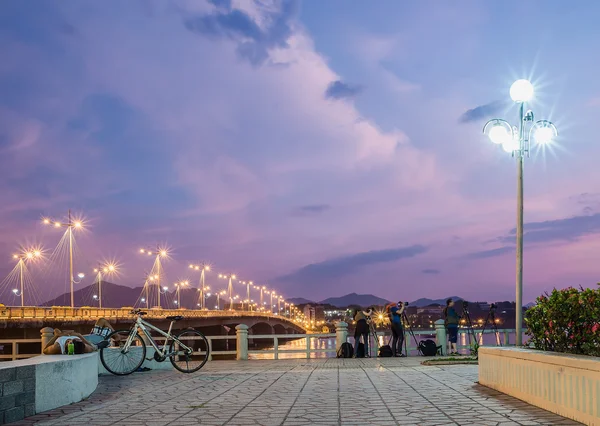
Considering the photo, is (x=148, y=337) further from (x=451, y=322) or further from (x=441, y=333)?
(x=451, y=322)

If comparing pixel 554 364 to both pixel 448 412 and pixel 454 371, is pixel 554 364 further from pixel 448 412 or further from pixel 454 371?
pixel 454 371

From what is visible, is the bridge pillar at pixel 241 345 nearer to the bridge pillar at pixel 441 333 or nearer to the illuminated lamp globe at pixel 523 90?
the bridge pillar at pixel 441 333

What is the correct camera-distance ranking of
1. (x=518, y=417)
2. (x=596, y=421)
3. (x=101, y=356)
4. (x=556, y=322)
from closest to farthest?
(x=596, y=421), (x=518, y=417), (x=556, y=322), (x=101, y=356)

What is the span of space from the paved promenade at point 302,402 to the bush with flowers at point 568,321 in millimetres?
975

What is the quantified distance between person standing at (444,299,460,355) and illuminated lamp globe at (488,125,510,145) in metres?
10.7

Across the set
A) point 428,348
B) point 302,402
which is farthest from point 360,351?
point 302,402

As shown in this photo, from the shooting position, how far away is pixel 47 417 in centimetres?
904

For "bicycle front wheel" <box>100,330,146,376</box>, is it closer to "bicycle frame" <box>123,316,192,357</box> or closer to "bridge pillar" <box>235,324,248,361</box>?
"bicycle frame" <box>123,316,192,357</box>

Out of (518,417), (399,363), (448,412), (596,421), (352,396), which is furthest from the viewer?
(399,363)

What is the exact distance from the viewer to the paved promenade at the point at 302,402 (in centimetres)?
839

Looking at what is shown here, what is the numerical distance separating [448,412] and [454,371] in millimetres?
6601

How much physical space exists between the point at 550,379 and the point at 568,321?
0.85 meters

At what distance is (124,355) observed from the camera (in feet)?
51.1

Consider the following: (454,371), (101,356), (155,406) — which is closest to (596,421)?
(155,406)
